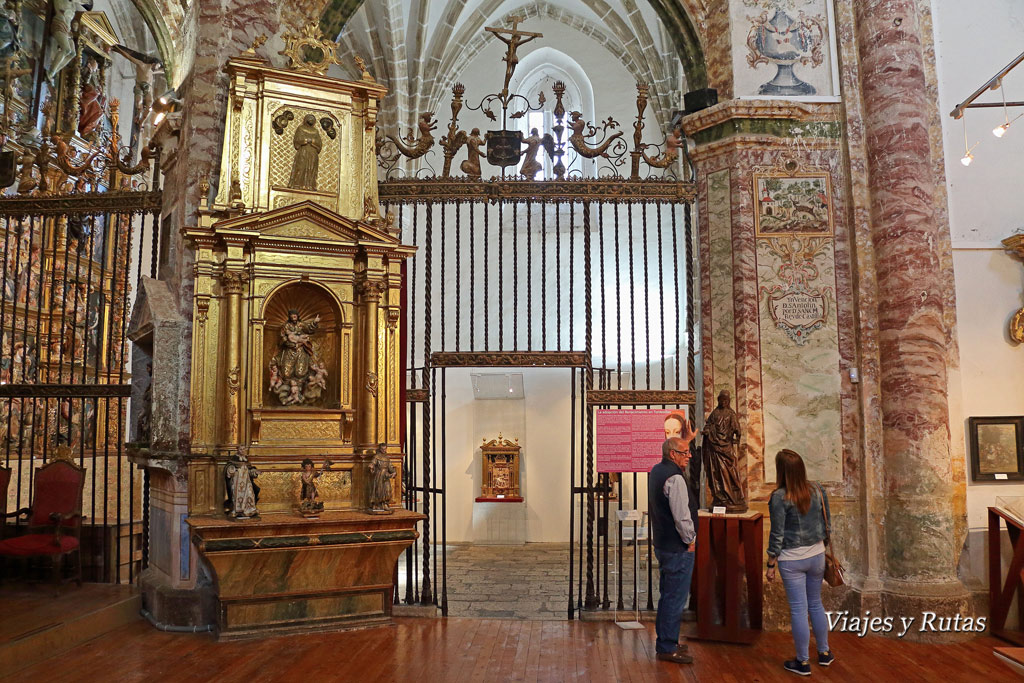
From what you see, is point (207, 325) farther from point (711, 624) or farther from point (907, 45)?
point (907, 45)

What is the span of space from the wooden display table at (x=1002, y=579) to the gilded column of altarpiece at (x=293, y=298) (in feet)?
15.8

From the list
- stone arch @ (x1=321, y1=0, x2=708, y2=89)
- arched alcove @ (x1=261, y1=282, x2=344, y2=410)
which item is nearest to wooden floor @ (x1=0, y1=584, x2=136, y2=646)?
arched alcove @ (x1=261, y1=282, x2=344, y2=410)

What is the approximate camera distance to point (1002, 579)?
666cm

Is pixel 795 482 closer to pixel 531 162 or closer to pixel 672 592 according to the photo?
pixel 672 592

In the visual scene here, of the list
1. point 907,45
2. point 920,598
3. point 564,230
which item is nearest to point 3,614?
point 920,598

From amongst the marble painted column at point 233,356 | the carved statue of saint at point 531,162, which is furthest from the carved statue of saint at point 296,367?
the carved statue of saint at point 531,162

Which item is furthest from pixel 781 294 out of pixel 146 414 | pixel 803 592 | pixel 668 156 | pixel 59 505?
pixel 59 505

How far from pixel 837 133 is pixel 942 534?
3433 mm

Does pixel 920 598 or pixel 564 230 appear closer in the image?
pixel 920 598

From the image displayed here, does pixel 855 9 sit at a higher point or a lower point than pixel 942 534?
higher

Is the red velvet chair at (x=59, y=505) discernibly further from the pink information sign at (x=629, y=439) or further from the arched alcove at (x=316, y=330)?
the pink information sign at (x=629, y=439)

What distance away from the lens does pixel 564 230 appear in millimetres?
14070

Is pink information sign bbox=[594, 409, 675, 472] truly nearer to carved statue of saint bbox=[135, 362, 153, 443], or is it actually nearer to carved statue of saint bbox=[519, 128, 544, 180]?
carved statue of saint bbox=[519, 128, 544, 180]

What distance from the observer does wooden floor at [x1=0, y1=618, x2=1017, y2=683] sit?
17.1ft
